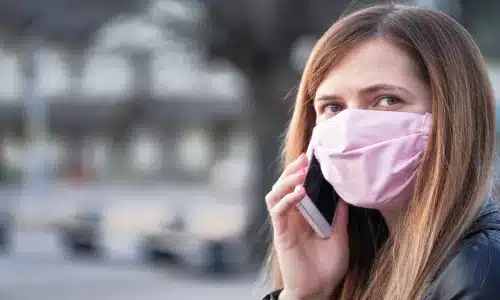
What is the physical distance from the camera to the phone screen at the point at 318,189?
2154 millimetres

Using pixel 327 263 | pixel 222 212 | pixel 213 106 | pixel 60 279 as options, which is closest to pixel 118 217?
pixel 222 212

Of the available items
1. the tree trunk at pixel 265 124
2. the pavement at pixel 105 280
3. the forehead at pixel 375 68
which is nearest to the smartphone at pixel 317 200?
the forehead at pixel 375 68

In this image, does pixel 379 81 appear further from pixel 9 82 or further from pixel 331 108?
pixel 9 82

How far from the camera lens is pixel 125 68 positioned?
118 ft

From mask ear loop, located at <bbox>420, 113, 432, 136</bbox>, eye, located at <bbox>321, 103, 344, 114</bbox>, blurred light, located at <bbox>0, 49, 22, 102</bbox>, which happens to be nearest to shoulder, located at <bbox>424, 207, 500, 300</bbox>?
mask ear loop, located at <bbox>420, 113, 432, 136</bbox>

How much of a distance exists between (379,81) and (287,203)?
379 millimetres

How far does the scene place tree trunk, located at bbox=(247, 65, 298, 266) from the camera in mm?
12219

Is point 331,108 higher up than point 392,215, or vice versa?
point 331,108

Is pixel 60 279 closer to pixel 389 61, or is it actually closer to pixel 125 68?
pixel 389 61

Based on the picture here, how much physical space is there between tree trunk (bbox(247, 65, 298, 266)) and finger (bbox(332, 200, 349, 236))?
31.7 feet

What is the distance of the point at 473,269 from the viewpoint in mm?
1633

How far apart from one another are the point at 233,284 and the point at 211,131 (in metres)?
25.3

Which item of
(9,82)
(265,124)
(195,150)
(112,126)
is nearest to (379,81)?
(265,124)

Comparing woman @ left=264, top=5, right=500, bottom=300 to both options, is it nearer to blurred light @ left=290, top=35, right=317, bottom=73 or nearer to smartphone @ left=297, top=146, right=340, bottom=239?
smartphone @ left=297, top=146, right=340, bottom=239
